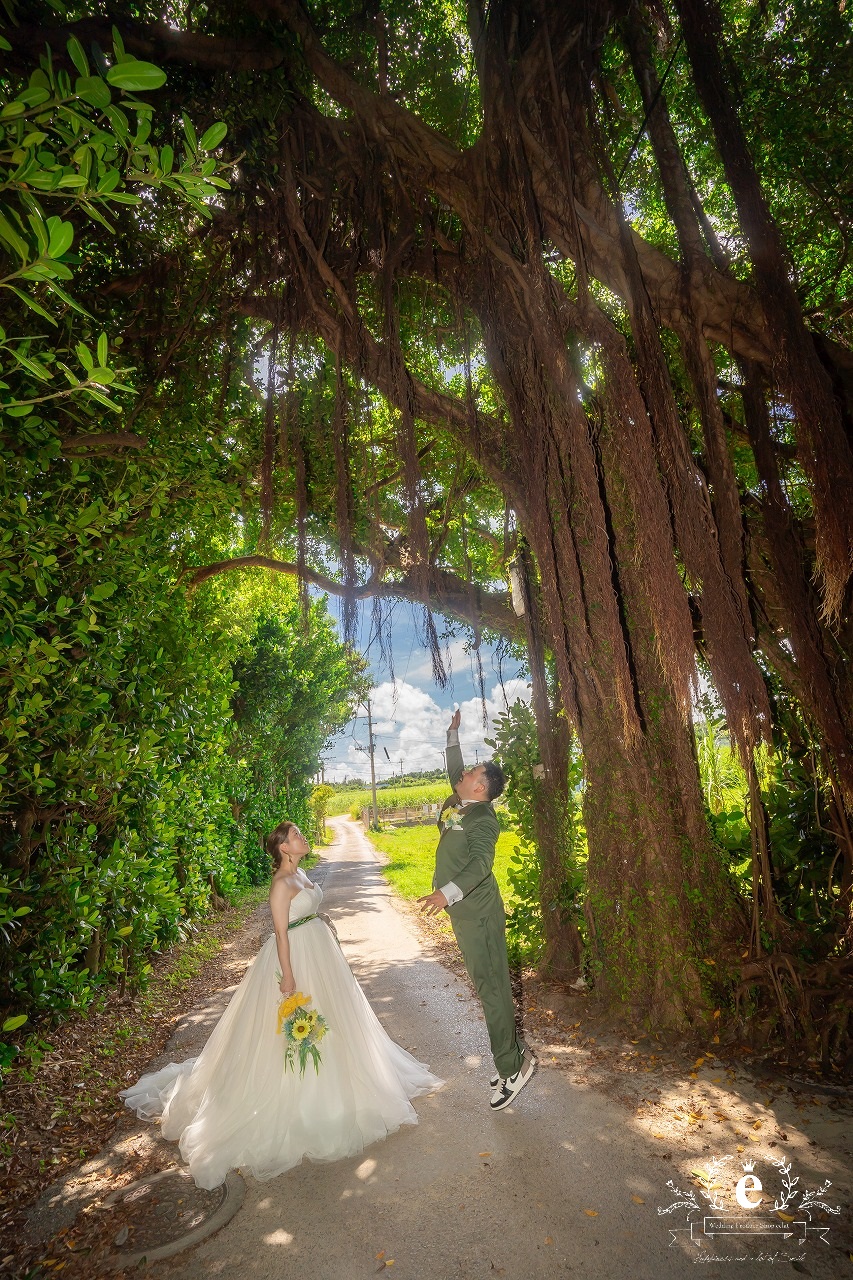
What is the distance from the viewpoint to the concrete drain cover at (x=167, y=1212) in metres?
2.36

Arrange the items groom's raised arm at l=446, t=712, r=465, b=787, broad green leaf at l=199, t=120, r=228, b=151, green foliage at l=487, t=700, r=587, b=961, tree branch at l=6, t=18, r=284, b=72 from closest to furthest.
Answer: broad green leaf at l=199, t=120, r=228, b=151, tree branch at l=6, t=18, r=284, b=72, groom's raised arm at l=446, t=712, r=465, b=787, green foliage at l=487, t=700, r=587, b=961

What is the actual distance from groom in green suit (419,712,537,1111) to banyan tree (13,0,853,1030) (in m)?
1.03

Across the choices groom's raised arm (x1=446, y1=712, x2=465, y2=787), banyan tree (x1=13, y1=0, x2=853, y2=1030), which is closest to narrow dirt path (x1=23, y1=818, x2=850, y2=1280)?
banyan tree (x1=13, y1=0, x2=853, y2=1030)

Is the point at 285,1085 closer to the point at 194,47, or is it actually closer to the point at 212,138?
the point at 212,138

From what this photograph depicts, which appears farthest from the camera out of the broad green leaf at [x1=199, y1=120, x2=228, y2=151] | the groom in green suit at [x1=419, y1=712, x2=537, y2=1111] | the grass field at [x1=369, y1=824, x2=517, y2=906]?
the grass field at [x1=369, y1=824, x2=517, y2=906]

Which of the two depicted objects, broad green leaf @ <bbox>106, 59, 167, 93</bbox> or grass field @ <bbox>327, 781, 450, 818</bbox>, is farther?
grass field @ <bbox>327, 781, 450, 818</bbox>

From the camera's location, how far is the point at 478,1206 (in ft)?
8.11

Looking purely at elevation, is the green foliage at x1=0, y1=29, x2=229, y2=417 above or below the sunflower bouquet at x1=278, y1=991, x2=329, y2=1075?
above

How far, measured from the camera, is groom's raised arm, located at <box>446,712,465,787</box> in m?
4.14

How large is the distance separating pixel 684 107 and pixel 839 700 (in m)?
5.15

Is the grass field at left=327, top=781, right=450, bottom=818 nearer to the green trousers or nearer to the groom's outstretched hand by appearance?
the green trousers

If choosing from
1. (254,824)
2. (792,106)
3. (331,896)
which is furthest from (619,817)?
(254,824)

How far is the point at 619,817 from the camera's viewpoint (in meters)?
4.31

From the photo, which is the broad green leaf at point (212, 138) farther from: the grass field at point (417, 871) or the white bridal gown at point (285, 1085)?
the grass field at point (417, 871)
